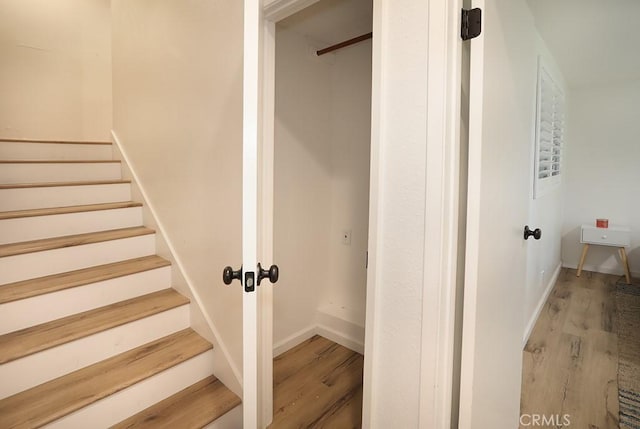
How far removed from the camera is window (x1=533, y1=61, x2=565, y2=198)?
8.11 feet

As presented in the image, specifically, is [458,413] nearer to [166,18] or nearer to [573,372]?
[573,372]

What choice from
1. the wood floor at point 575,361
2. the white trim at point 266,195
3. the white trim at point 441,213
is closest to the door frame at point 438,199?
the white trim at point 441,213

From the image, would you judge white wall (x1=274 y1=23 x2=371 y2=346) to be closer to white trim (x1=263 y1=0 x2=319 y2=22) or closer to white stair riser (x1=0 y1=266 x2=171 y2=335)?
white trim (x1=263 y1=0 x2=319 y2=22)

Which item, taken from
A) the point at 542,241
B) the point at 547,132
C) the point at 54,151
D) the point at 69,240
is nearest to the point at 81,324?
the point at 69,240

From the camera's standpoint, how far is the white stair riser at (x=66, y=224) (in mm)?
1825

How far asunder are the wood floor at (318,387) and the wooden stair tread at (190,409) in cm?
33

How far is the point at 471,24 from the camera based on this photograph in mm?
973

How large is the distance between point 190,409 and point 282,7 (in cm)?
185

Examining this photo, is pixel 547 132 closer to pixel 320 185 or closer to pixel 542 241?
pixel 542 241

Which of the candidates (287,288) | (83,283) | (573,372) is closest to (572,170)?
(573,372)

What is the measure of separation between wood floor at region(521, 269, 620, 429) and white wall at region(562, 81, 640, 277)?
923mm

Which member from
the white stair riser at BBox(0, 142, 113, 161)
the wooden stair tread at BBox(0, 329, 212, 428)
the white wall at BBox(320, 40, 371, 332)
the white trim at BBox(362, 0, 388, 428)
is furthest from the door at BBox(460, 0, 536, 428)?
→ the white stair riser at BBox(0, 142, 113, 161)

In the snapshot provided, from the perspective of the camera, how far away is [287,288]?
2291mm

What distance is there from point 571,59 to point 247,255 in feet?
11.8
